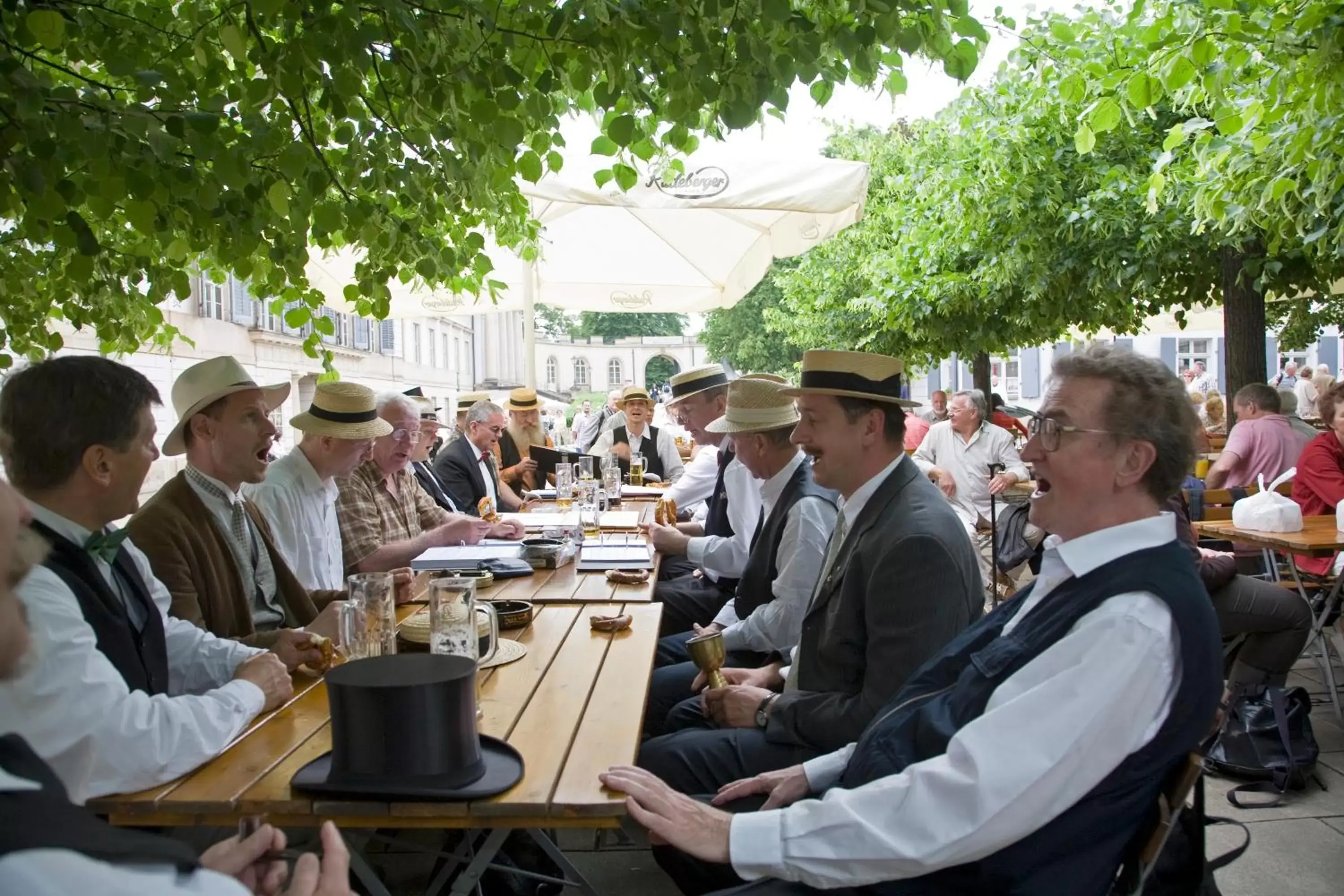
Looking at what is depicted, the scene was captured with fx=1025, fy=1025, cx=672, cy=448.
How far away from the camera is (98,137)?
8.23 ft

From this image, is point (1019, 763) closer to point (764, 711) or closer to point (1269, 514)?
point (764, 711)

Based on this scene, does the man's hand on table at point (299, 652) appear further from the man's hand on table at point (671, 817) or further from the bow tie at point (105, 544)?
the man's hand on table at point (671, 817)

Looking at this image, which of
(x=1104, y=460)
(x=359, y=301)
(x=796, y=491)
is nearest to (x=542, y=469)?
(x=359, y=301)

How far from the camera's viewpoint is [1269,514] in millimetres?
5090

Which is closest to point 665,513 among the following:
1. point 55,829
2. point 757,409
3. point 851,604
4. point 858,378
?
point 757,409

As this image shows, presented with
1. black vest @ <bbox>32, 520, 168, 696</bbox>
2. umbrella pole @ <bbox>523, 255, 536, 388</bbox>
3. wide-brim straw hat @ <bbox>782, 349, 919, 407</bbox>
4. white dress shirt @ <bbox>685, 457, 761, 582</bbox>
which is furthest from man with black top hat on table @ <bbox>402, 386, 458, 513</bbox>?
black vest @ <bbox>32, 520, 168, 696</bbox>

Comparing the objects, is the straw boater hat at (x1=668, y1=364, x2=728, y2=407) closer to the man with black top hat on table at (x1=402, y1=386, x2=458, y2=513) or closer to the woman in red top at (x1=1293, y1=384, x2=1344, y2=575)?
the man with black top hat on table at (x1=402, y1=386, x2=458, y2=513)

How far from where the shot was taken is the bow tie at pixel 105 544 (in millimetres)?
2164

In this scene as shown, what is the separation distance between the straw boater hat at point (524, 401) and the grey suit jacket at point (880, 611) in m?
6.82

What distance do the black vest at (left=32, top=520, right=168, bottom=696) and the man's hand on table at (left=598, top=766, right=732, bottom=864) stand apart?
3.32ft

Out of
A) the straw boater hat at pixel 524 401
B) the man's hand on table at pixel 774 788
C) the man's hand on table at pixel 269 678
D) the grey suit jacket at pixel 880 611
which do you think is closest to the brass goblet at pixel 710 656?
the grey suit jacket at pixel 880 611

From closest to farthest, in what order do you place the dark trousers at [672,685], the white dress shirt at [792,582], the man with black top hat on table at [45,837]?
1. the man with black top hat on table at [45,837]
2. the white dress shirt at [792,582]
3. the dark trousers at [672,685]

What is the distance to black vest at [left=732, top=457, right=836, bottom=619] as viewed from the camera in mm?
3783

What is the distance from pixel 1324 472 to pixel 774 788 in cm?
466
